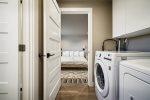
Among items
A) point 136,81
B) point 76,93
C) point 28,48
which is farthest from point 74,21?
point 136,81

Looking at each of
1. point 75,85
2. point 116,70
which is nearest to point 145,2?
point 116,70

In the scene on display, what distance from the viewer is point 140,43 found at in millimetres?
1822

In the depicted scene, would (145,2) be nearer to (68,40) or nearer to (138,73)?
(138,73)

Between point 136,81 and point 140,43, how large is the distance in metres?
1.29

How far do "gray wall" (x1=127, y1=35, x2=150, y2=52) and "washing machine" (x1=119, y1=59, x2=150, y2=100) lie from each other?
940mm

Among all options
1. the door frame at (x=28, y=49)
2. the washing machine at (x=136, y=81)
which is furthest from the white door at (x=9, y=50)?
the washing machine at (x=136, y=81)

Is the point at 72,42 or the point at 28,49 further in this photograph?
the point at 72,42

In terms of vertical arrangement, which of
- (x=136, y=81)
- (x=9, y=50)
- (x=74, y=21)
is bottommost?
(x=136, y=81)

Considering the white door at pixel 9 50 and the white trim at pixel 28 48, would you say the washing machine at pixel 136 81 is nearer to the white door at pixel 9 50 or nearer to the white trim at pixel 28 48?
the white trim at pixel 28 48

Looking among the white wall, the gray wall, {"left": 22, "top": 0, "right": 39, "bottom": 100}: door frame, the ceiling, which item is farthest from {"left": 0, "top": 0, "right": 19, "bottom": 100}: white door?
the white wall

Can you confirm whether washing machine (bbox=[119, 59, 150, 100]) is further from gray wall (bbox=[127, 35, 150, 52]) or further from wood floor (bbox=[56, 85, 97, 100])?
wood floor (bbox=[56, 85, 97, 100])

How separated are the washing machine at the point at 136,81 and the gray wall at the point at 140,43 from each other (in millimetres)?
940

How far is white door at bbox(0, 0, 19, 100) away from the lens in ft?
4.18

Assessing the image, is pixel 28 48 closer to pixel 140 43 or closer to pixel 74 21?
pixel 140 43
